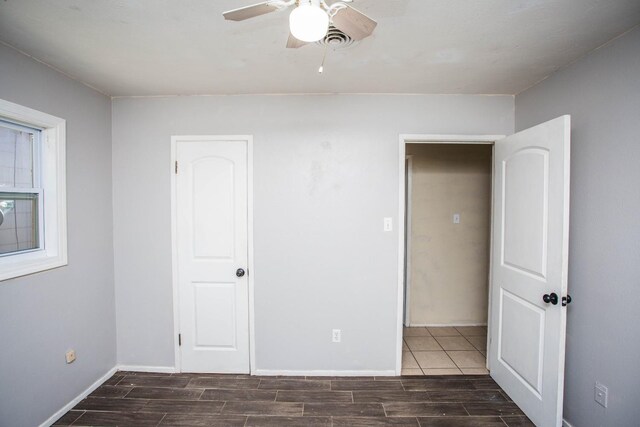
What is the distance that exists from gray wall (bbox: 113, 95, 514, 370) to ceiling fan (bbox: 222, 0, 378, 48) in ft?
4.08

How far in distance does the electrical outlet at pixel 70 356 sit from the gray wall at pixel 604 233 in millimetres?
3483

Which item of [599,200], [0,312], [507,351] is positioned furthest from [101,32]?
[507,351]

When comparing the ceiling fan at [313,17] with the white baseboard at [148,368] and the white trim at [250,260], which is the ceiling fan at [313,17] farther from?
the white baseboard at [148,368]

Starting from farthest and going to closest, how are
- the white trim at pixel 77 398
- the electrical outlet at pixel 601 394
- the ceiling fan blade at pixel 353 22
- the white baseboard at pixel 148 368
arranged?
the white baseboard at pixel 148 368
the white trim at pixel 77 398
the electrical outlet at pixel 601 394
the ceiling fan blade at pixel 353 22

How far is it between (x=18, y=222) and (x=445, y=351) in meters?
3.67

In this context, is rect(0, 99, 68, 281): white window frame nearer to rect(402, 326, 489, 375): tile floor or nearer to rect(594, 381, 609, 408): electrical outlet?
rect(402, 326, 489, 375): tile floor

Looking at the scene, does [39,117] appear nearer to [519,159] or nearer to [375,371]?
[375,371]

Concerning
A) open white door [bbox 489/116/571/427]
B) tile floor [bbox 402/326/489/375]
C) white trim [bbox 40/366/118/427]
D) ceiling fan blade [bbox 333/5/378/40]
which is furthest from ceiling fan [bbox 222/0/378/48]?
white trim [bbox 40/366/118/427]

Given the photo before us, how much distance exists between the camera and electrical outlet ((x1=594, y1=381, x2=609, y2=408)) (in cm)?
162

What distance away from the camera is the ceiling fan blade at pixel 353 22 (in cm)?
99

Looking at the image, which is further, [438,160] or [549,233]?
[438,160]

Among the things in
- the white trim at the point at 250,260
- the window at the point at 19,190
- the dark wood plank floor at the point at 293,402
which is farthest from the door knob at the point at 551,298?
the window at the point at 19,190

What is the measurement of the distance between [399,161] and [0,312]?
9.33 feet

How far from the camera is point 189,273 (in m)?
2.46
